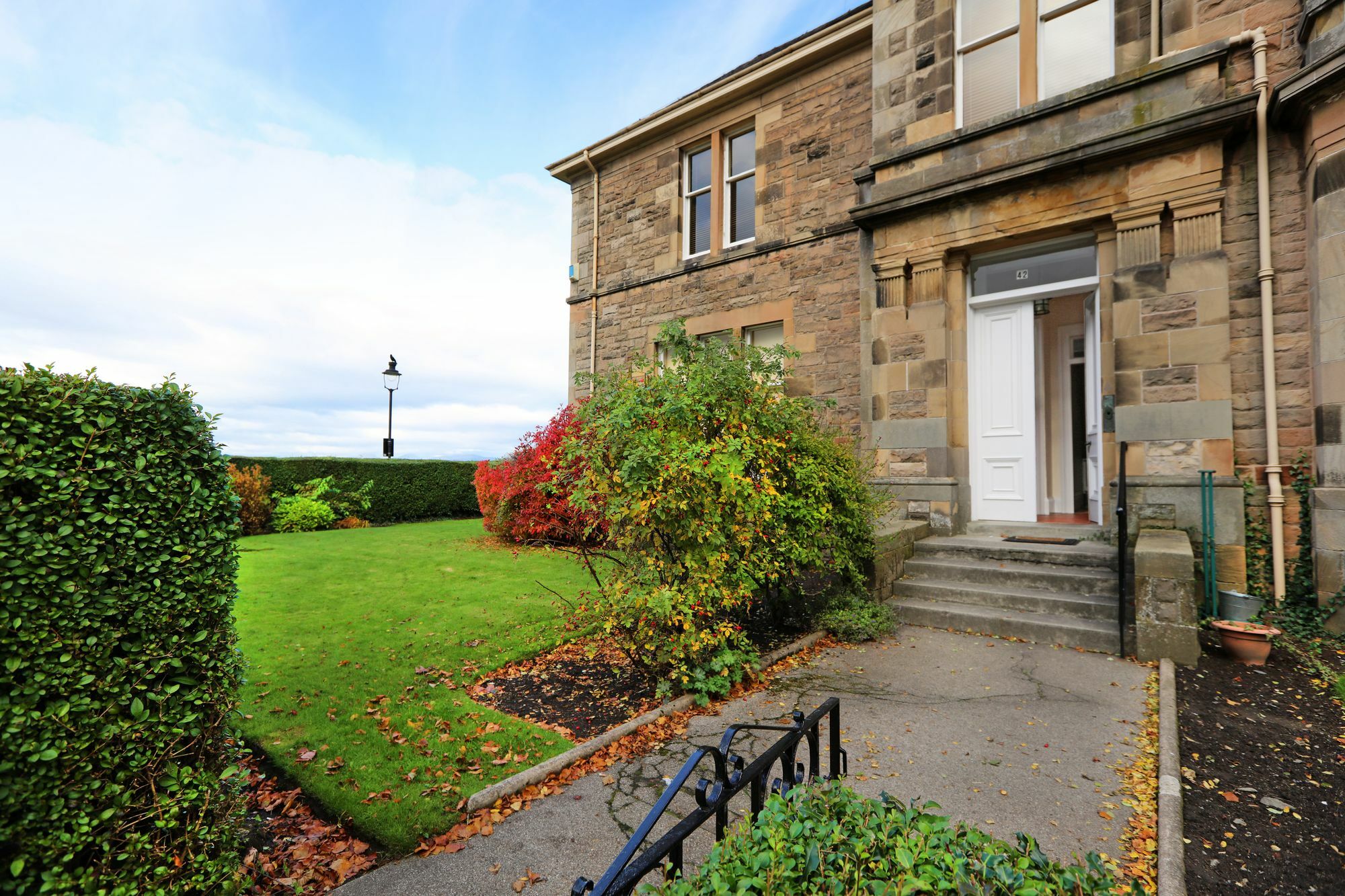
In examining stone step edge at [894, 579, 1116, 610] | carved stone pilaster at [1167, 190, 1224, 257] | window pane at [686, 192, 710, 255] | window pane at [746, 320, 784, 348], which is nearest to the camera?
stone step edge at [894, 579, 1116, 610]

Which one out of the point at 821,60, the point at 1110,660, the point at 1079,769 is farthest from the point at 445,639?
the point at 821,60

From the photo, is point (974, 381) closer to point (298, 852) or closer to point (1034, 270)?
point (1034, 270)

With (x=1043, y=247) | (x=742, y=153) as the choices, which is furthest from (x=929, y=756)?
(x=742, y=153)

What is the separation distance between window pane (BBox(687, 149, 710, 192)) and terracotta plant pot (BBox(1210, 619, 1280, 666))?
991 cm

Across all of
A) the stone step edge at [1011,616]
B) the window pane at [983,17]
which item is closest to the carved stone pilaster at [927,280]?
the window pane at [983,17]

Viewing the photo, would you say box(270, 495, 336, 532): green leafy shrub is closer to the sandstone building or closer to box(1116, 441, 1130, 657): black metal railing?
the sandstone building

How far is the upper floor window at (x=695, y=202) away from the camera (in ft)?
38.7

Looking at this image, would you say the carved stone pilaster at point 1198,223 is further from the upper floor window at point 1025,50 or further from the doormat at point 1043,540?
the doormat at point 1043,540

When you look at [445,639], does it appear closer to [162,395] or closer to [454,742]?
[454,742]

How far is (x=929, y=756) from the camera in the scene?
12.2 feet

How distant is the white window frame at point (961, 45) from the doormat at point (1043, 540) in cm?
526

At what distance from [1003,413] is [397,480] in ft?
50.7

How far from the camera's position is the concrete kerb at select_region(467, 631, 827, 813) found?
10.6 feet

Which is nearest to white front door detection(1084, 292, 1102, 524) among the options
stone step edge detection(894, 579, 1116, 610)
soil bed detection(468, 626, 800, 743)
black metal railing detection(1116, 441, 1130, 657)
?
stone step edge detection(894, 579, 1116, 610)
